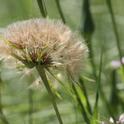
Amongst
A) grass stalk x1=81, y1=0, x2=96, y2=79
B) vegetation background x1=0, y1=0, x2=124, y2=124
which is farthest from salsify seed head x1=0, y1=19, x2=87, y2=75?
grass stalk x1=81, y1=0, x2=96, y2=79

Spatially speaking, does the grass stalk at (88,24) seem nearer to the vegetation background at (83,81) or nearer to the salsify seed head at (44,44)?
the vegetation background at (83,81)

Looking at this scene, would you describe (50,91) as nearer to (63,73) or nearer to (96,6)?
(63,73)

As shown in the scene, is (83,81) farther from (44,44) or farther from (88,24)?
(44,44)

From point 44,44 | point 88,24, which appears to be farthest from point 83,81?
point 44,44

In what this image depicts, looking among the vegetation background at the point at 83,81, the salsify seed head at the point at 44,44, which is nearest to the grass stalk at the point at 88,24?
the vegetation background at the point at 83,81

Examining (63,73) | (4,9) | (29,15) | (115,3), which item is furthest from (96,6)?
(63,73)

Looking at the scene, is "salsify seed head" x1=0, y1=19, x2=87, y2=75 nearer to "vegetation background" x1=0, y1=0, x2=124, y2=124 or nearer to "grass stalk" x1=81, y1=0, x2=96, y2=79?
"vegetation background" x1=0, y1=0, x2=124, y2=124
